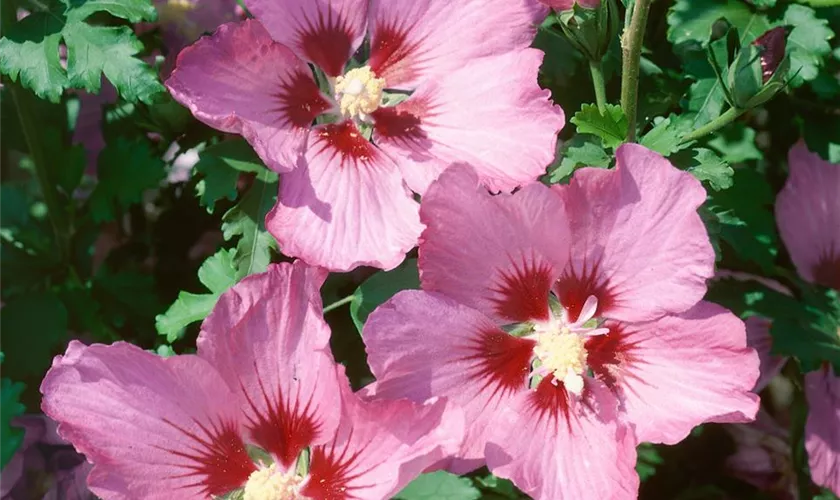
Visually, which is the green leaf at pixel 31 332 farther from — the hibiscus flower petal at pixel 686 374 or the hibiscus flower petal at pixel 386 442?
the hibiscus flower petal at pixel 686 374

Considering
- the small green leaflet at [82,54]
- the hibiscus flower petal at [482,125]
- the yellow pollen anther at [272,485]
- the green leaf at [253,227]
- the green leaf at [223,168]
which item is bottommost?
the yellow pollen anther at [272,485]

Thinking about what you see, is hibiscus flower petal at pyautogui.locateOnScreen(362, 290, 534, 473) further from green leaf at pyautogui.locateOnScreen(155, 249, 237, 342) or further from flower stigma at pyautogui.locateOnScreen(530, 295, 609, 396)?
green leaf at pyautogui.locateOnScreen(155, 249, 237, 342)

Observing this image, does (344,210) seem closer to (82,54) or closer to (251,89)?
(251,89)

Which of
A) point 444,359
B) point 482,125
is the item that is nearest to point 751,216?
point 482,125

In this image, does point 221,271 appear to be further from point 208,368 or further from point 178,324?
point 208,368

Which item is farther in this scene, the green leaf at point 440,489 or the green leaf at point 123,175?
the green leaf at point 123,175

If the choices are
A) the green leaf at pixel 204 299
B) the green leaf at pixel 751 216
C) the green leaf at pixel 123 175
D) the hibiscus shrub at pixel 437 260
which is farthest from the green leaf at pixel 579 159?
the green leaf at pixel 123 175
